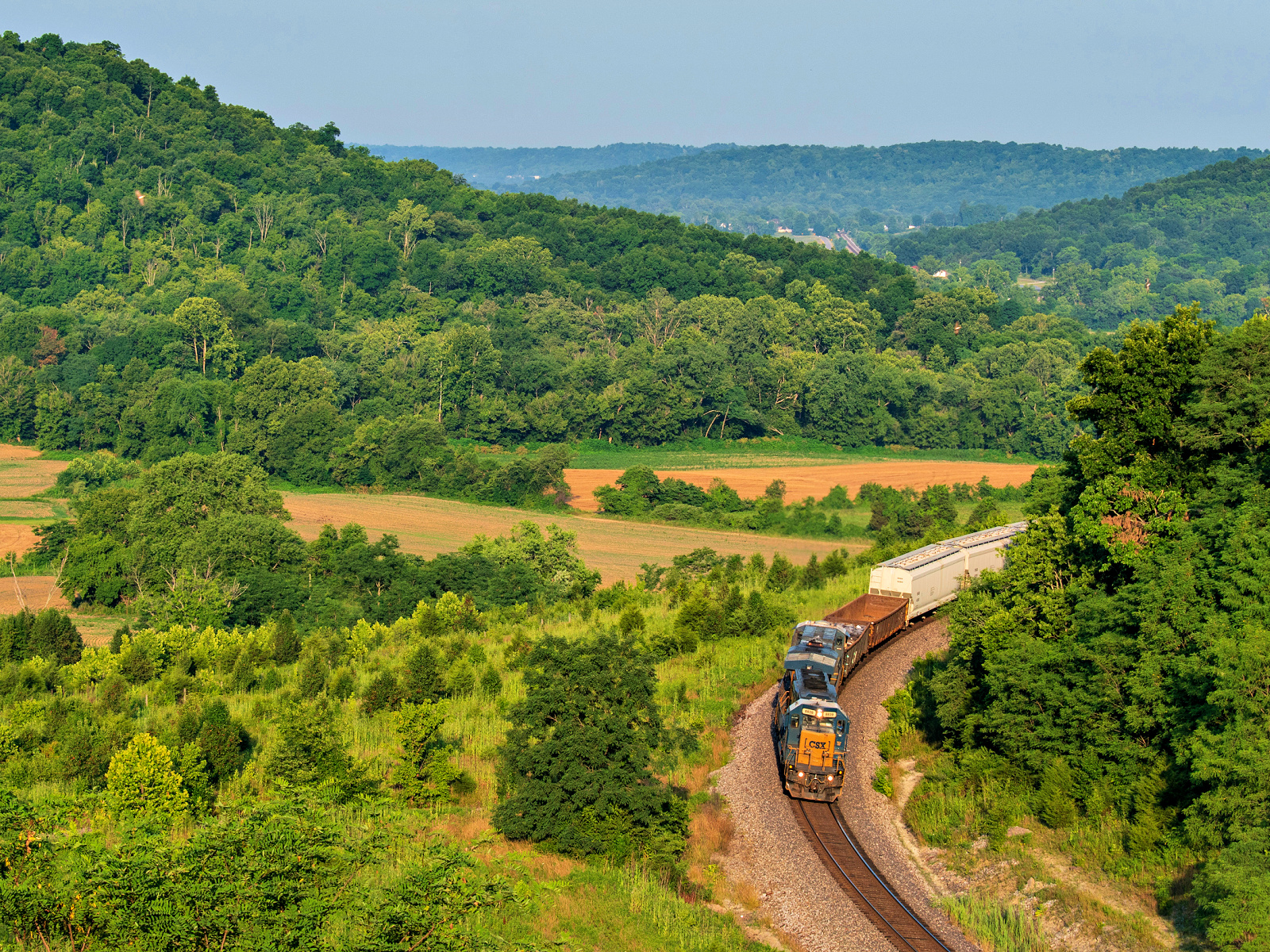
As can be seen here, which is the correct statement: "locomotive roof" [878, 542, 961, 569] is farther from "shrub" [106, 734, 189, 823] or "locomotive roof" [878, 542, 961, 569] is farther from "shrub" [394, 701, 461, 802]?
"shrub" [106, 734, 189, 823]

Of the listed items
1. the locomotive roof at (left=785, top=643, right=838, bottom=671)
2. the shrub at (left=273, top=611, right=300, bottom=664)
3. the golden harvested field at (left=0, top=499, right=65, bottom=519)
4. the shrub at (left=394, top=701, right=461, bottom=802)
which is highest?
the locomotive roof at (left=785, top=643, right=838, bottom=671)

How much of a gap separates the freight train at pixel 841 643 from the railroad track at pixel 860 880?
82 centimetres

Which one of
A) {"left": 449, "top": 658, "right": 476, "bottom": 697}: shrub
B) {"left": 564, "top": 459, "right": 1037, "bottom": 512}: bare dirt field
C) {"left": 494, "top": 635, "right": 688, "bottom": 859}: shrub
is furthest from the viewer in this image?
{"left": 564, "top": 459, "right": 1037, "bottom": 512}: bare dirt field

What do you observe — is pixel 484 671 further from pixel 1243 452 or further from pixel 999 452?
pixel 999 452

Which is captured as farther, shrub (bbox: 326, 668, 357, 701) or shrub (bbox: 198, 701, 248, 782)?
shrub (bbox: 326, 668, 357, 701)

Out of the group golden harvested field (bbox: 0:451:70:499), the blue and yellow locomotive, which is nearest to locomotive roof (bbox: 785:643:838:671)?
the blue and yellow locomotive

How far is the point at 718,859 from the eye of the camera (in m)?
27.6

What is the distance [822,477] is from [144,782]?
8305 centimetres

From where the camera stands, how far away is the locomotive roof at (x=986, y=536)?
2111 inches

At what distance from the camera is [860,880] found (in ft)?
85.4

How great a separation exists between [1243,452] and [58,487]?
91349 mm

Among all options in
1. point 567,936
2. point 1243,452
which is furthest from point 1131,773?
point 567,936

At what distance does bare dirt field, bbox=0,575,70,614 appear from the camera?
66.1 meters

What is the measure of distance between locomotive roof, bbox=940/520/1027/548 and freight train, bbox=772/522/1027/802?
43 millimetres
